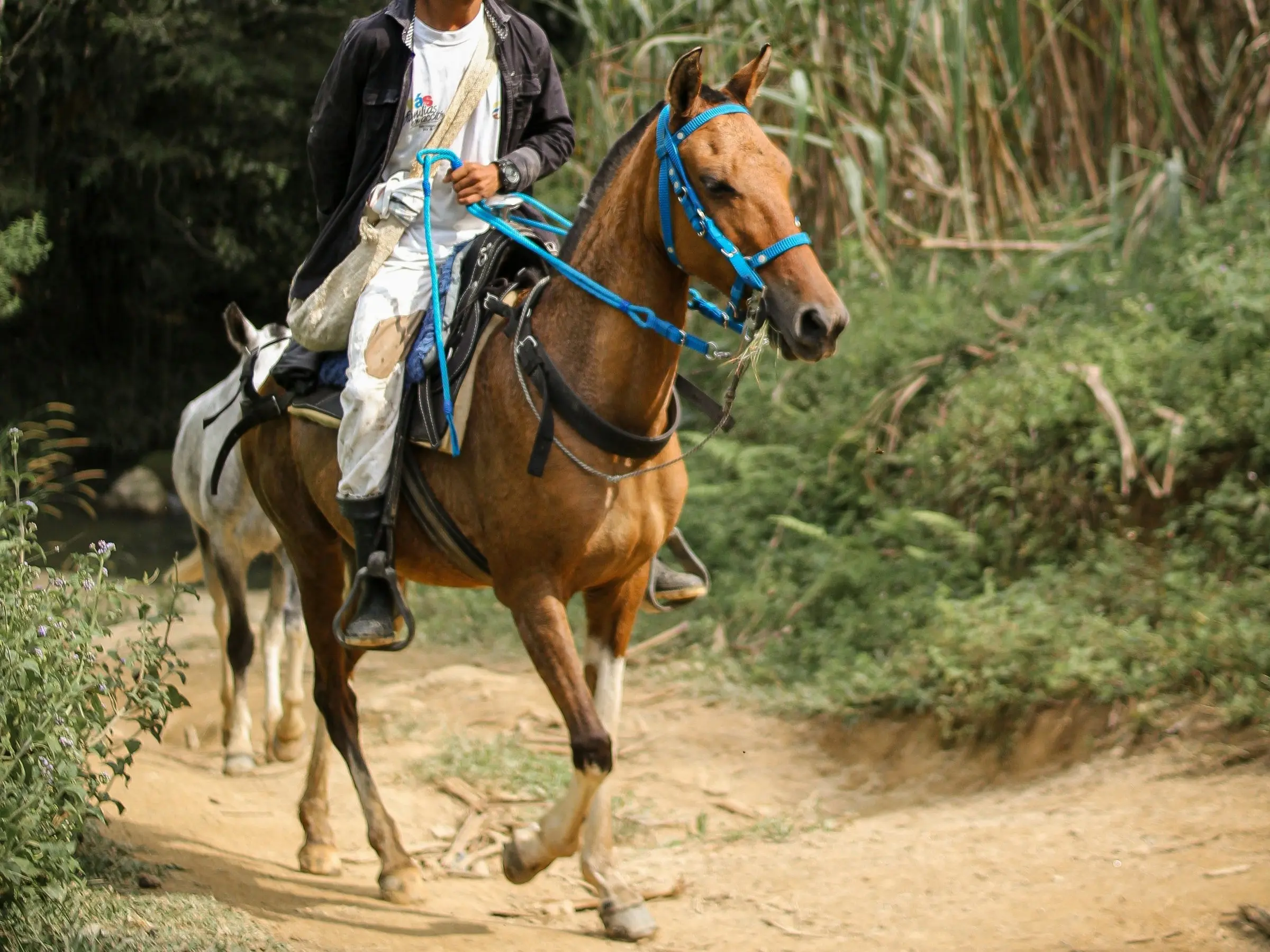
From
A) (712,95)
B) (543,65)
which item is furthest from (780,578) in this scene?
(712,95)

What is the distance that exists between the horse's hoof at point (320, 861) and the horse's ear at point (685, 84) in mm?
3325

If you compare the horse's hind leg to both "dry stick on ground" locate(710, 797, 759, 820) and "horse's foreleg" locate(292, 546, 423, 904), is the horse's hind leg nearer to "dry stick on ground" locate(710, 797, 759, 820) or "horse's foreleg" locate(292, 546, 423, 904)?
"horse's foreleg" locate(292, 546, 423, 904)

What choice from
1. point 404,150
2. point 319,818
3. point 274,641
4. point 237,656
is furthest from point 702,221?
point 274,641

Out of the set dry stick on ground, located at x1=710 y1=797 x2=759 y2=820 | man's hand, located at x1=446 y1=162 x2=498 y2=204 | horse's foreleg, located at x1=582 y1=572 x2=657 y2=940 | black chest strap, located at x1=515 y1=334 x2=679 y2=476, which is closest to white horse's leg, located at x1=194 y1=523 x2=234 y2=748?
dry stick on ground, located at x1=710 y1=797 x2=759 y2=820

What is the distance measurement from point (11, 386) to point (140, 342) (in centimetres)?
162

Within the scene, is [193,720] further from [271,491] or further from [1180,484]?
[1180,484]

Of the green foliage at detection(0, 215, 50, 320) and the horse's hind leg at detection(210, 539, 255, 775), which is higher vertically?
the green foliage at detection(0, 215, 50, 320)

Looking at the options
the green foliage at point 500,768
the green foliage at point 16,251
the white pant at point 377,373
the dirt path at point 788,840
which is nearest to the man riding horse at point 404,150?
the white pant at point 377,373

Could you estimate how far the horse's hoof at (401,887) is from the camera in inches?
209

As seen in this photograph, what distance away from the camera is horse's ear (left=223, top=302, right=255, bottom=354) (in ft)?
25.4

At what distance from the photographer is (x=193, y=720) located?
7883mm

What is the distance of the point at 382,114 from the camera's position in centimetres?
499

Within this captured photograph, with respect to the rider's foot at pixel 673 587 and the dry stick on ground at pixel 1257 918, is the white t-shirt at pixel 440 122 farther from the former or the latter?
the dry stick on ground at pixel 1257 918

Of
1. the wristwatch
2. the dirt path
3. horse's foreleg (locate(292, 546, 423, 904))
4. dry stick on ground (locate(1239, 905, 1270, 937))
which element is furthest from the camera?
horse's foreleg (locate(292, 546, 423, 904))
